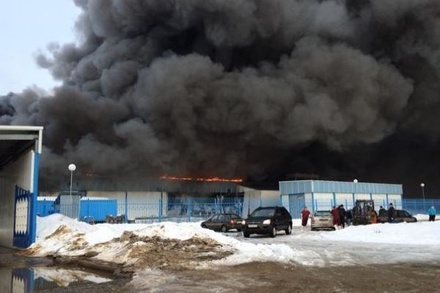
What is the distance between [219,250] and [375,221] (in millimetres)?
17424

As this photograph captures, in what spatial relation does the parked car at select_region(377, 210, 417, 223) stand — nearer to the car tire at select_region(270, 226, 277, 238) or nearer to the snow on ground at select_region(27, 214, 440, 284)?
the car tire at select_region(270, 226, 277, 238)

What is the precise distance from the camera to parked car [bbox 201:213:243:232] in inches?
952

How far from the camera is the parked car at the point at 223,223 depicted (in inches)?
952

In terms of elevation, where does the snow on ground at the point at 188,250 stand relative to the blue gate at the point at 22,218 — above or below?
below

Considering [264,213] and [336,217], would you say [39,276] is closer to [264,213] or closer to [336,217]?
[264,213]

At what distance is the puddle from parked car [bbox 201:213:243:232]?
42.6 ft

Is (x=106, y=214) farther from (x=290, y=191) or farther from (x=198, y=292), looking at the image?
(x=198, y=292)

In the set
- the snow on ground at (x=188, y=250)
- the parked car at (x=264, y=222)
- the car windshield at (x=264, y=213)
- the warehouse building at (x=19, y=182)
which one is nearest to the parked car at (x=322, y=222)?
the parked car at (x=264, y=222)

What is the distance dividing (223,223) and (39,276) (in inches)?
614

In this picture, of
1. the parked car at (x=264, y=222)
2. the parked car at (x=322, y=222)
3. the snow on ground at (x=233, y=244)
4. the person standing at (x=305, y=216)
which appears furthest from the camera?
the person standing at (x=305, y=216)

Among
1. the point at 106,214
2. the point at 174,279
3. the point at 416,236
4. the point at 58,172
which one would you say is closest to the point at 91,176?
A: the point at 58,172

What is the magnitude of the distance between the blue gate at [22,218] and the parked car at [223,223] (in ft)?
32.7

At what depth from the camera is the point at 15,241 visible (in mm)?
16375

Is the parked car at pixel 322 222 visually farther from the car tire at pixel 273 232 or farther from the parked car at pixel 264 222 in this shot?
the car tire at pixel 273 232
